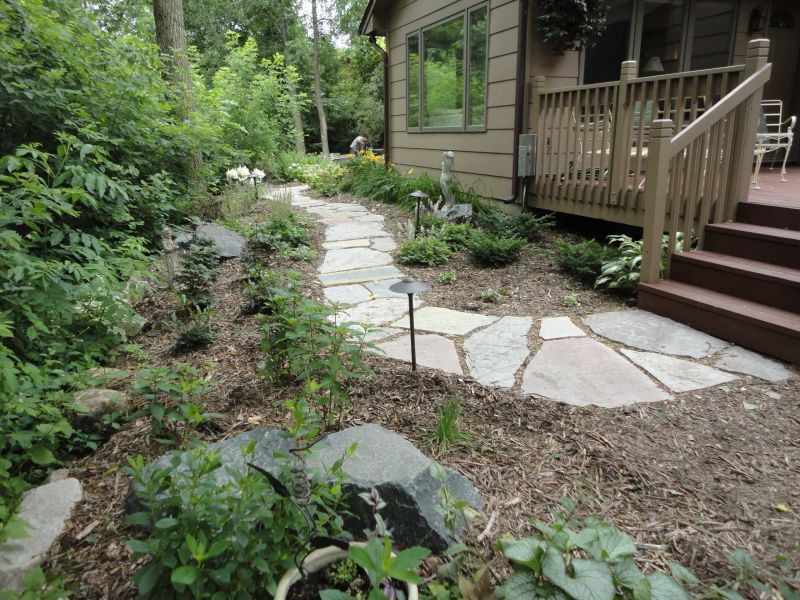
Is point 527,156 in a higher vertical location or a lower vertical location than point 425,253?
higher

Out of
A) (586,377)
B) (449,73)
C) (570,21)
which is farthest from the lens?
(449,73)

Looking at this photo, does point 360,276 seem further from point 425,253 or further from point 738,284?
point 738,284

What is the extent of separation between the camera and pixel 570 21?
5094mm

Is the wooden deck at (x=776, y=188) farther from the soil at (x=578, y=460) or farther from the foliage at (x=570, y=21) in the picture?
the foliage at (x=570, y=21)

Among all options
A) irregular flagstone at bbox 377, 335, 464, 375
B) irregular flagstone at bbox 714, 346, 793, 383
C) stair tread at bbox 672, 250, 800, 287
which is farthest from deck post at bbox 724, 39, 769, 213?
irregular flagstone at bbox 377, 335, 464, 375

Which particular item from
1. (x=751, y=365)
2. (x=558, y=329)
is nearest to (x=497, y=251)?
(x=558, y=329)

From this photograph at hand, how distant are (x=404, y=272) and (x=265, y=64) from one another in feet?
29.4

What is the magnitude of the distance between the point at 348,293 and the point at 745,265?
274cm

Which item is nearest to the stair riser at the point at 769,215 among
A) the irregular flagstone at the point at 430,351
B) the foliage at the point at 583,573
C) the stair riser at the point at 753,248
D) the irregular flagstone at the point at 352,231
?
the stair riser at the point at 753,248

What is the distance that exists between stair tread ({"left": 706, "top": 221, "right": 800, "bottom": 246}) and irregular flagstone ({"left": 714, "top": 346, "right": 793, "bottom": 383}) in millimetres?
874

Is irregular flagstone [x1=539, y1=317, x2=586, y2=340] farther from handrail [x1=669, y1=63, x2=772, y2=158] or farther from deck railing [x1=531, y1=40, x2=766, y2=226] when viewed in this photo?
handrail [x1=669, y1=63, x2=772, y2=158]

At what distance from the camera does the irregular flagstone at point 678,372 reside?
2607 millimetres

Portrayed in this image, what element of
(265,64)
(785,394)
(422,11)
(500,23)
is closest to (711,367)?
(785,394)

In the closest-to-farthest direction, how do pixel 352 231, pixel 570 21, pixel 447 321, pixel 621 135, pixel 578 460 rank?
pixel 578 460
pixel 447 321
pixel 621 135
pixel 570 21
pixel 352 231
